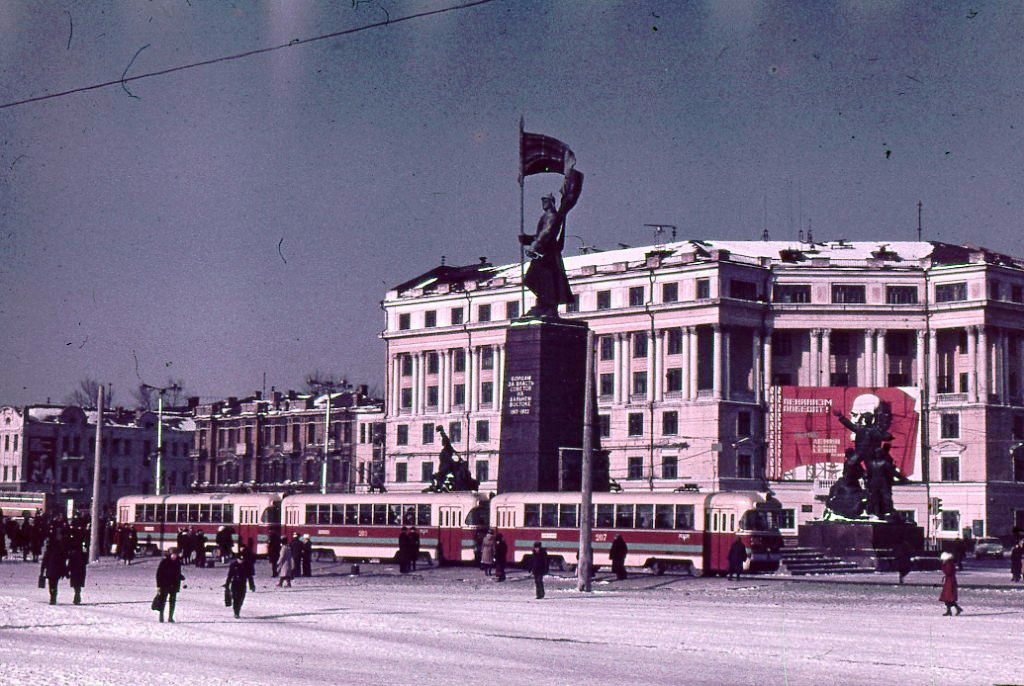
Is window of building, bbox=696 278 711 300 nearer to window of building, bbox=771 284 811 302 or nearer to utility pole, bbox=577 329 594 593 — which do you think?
window of building, bbox=771 284 811 302

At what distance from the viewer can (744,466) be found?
4048 inches

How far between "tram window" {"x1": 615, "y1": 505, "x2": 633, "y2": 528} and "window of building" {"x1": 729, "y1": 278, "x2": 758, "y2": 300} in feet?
181

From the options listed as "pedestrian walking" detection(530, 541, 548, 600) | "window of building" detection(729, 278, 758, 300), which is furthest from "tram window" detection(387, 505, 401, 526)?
"window of building" detection(729, 278, 758, 300)

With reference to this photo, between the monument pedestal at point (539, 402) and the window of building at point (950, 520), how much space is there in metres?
54.3

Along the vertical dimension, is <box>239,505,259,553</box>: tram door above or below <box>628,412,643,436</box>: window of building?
below

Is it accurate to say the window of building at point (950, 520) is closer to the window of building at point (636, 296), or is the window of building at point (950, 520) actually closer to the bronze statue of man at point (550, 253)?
the window of building at point (636, 296)

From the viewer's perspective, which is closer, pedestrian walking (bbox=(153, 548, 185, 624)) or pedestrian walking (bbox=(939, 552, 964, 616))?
pedestrian walking (bbox=(153, 548, 185, 624))

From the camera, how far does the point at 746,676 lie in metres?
19.8

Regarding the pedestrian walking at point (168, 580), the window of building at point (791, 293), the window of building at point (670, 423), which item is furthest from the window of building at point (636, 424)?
the pedestrian walking at point (168, 580)

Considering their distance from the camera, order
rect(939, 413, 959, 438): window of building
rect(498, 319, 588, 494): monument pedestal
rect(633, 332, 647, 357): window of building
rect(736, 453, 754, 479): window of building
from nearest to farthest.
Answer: rect(498, 319, 588, 494): monument pedestal, rect(939, 413, 959, 438): window of building, rect(736, 453, 754, 479): window of building, rect(633, 332, 647, 357): window of building

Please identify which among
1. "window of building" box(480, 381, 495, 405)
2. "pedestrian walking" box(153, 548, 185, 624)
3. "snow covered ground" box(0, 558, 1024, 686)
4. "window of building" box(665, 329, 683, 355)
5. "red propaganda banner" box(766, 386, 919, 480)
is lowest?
"snow covered ground" box(0, 558, 1024, 686)

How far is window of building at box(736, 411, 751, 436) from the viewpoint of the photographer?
103375mm

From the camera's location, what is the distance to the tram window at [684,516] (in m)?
49.2

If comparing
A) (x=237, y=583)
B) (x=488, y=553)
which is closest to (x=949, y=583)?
(x=237, y=583)
